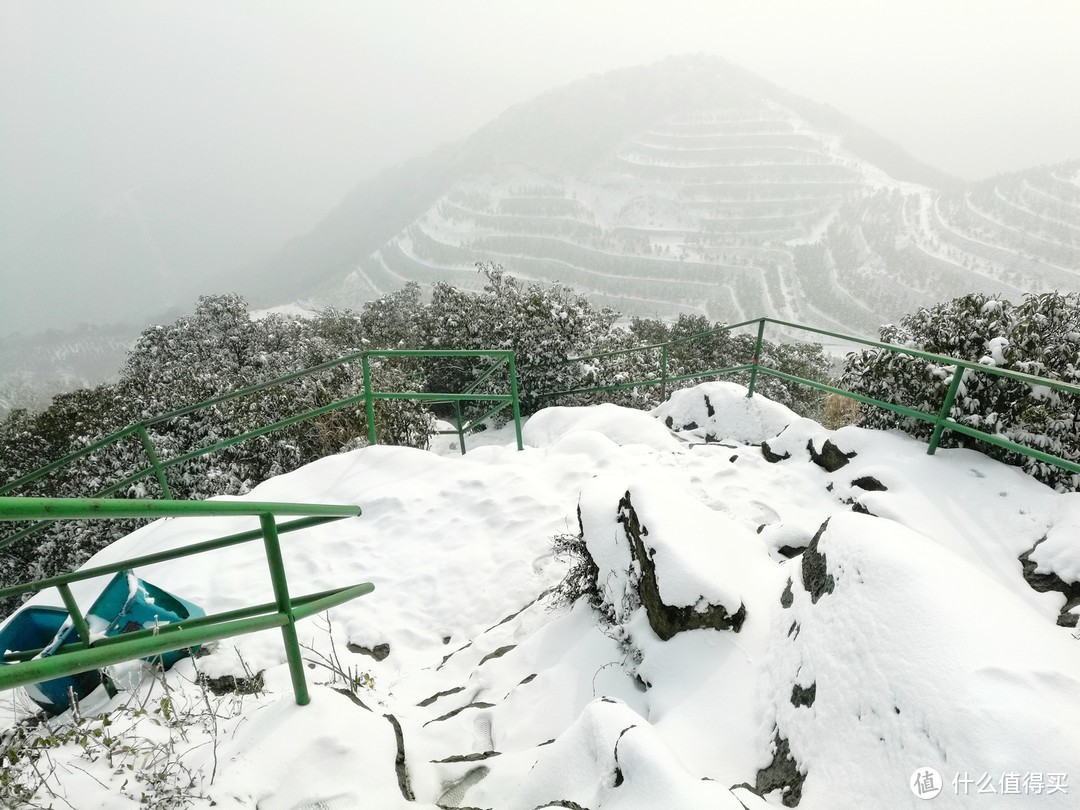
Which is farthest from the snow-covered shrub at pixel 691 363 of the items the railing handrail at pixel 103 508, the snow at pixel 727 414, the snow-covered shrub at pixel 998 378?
the railing handrail at pixel 103 508

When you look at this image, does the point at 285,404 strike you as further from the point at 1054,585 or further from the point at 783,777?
the point at 1054,585

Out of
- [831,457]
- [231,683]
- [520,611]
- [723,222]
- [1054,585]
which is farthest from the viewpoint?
[723,222]

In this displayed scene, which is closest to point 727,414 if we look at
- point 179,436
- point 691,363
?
point 179,436

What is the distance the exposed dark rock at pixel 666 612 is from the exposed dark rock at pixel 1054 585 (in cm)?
167

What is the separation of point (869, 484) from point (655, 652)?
259 cm

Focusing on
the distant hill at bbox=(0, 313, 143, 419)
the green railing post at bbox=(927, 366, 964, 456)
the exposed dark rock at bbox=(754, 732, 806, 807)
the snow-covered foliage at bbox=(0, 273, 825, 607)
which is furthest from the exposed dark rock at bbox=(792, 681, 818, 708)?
the distant hill at bbox=(0, 313, 143, 419)

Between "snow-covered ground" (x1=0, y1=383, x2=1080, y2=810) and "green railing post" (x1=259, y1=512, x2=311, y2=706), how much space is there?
115 mm

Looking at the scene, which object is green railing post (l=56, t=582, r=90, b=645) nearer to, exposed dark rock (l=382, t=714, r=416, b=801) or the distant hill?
exposed dark rock (l=382, t=714, r=416, b=801)

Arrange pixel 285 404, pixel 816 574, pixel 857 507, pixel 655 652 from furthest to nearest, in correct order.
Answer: pixel 285 404
pixel 857 507
pixel 655 652
pixel 816 574

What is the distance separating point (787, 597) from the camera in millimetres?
2584

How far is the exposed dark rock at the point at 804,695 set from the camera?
1970 mm

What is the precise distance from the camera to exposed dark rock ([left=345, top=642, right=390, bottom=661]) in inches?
127

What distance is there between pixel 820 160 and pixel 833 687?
17134cm

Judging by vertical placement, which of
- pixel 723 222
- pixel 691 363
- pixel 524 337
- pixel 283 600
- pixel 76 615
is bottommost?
pixel 723 222
